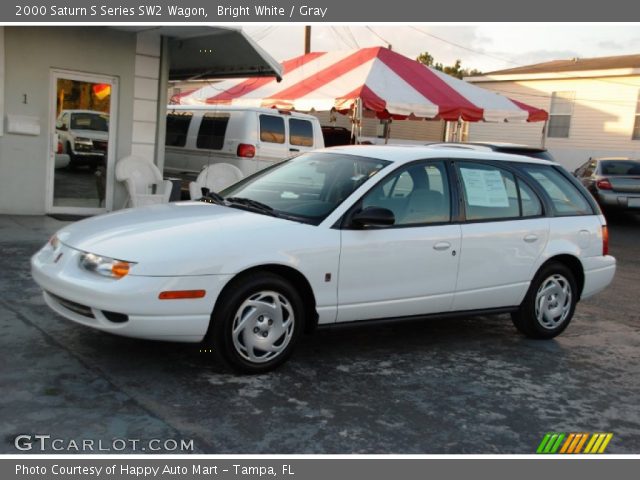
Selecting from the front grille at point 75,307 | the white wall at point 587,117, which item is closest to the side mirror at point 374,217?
the front grille at point 75,307

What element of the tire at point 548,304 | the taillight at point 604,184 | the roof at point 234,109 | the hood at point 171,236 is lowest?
the tire at point 548,304

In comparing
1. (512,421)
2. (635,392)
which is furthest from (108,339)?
(635,392)

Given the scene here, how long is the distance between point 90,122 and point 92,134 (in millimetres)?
183

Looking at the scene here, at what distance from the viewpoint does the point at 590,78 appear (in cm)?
2391

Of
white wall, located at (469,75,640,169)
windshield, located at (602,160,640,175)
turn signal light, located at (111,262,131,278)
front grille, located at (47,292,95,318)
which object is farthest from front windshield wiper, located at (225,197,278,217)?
white wall, located at (469,75,640,169)

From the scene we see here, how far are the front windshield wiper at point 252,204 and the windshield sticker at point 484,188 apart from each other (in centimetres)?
162

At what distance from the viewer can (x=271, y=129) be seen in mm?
13203

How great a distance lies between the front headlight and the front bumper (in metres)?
0.03

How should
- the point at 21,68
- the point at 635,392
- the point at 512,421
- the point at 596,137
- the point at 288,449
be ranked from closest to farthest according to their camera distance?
the point at 288,449, the point at 512,421, the point at 635,392, the point at 21,68, the point at 596,137

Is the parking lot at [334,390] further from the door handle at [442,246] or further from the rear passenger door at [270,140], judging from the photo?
the rear passenger door at [270,140]

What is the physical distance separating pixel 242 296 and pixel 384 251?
1.14 meters

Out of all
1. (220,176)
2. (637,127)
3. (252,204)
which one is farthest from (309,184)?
(637,127)

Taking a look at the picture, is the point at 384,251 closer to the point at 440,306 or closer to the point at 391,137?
the point at 440,306

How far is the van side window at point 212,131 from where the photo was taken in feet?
43.7
